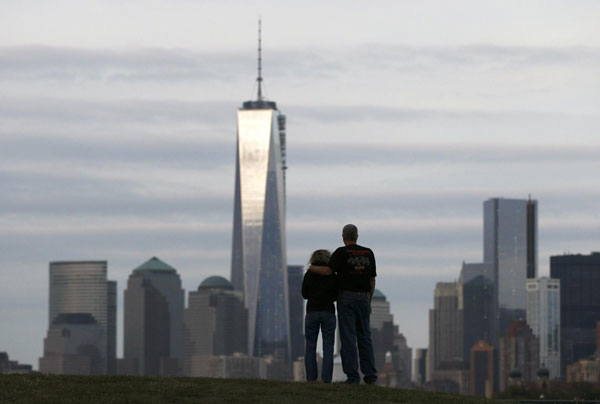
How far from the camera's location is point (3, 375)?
34.2 m

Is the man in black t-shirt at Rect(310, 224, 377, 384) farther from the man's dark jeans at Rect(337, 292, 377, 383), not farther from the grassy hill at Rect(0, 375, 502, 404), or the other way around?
the grassy hill at Rect(0, 375, 502, 404)

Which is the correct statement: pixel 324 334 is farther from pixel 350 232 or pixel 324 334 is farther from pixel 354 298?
pixel 350 232

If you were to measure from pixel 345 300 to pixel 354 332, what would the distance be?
0.77m

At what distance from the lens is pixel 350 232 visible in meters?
32.7

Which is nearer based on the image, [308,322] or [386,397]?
[386,397]

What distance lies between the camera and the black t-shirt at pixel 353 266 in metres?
32.9

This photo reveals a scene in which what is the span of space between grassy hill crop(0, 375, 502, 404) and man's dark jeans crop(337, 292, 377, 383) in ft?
2.69

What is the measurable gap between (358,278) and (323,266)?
823 millimetres

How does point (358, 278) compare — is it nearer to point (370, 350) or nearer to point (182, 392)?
point (370, 350)

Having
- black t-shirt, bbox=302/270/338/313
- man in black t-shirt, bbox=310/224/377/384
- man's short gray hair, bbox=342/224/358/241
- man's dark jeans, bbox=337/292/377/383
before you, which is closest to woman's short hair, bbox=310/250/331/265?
man in black t-shirt, bbox=310/224/377/384

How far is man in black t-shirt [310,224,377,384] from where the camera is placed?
3294 cm

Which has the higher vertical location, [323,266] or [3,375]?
[323,266]

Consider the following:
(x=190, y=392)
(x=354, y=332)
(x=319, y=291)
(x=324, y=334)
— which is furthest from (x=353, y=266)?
(x=190, y=392)

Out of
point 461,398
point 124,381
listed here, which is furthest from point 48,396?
point 461,398
